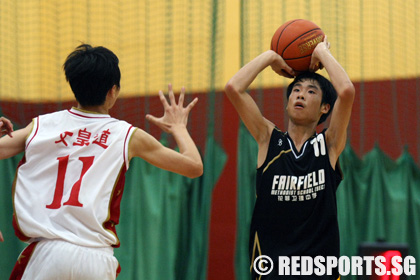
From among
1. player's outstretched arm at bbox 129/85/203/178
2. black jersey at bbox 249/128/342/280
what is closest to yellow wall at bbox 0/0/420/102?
black jersey at bbox 249/128/342/280

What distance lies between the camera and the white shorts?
7.69ft

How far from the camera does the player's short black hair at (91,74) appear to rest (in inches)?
103

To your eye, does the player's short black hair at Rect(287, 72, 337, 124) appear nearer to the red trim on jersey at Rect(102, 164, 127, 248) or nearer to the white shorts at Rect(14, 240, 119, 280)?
the red trim on jersey at Rect(102, 164, 127, 248)

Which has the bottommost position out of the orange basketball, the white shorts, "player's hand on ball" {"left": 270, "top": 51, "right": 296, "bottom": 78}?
the white shorts

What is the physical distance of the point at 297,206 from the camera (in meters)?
3.07

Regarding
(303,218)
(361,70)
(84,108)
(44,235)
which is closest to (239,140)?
(361,70)

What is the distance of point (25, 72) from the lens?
5.51 meters

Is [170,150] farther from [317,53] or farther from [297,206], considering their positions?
[317,53]

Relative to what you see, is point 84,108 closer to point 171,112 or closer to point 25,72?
point 171,112

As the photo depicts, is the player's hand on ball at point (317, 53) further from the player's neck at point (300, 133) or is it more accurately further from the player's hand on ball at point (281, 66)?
the player's neck at point (300, 133)

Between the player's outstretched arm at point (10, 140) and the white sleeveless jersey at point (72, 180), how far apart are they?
62mm

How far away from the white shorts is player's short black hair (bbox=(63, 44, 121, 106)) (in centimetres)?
67

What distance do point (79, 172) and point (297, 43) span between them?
156 centimetres

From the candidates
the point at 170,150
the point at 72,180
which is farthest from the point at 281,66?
the point at 72,180
